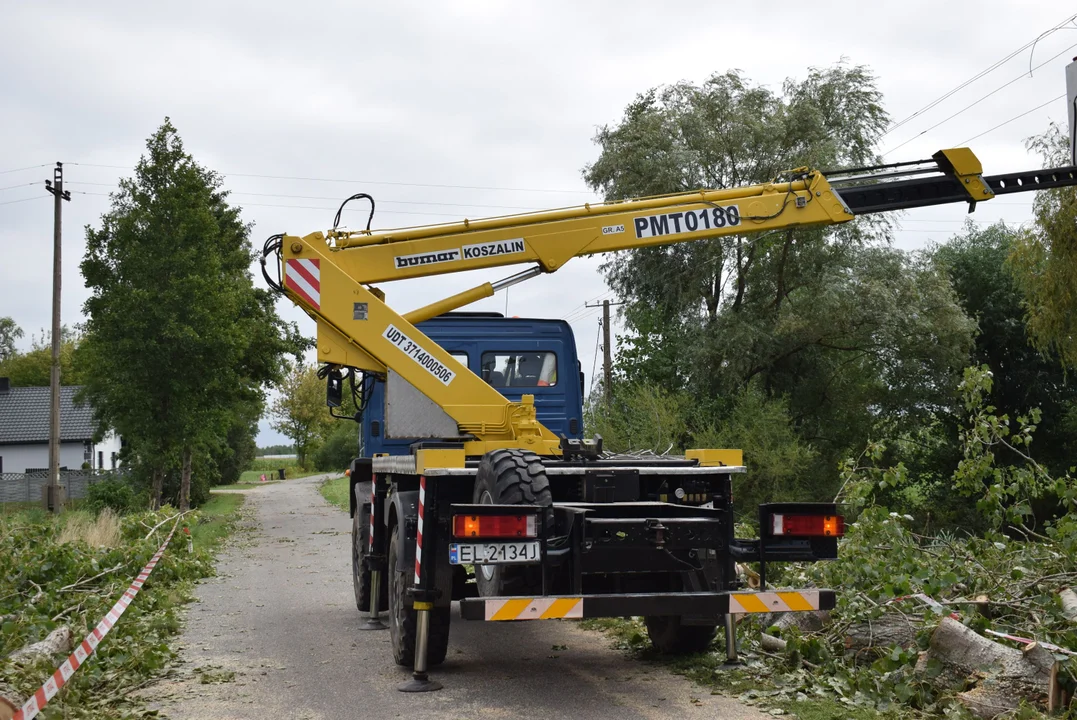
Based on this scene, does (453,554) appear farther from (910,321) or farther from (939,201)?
(910,321)

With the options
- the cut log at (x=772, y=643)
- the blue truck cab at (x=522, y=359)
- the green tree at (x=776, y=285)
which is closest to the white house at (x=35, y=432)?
the green tree at (x=776, y=285)

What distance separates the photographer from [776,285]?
31.6 metres

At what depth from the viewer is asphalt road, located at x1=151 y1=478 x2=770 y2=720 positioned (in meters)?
6.71

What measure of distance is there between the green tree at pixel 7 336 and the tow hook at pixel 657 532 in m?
114

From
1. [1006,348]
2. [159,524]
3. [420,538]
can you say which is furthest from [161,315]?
[1006,348]

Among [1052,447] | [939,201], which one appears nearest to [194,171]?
[939,201]

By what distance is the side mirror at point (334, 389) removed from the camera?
9.54m

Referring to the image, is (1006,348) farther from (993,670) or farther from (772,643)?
(993,670)

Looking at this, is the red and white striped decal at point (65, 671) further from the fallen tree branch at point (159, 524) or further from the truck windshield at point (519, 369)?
the fallen tree branch at point (159, 524)

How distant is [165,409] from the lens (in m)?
26.2

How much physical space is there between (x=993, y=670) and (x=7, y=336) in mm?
118116

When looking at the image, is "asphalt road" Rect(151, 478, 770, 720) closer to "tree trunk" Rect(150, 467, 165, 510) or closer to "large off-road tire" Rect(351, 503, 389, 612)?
"large off-road tire" Rect(351, 503, 389, 612)

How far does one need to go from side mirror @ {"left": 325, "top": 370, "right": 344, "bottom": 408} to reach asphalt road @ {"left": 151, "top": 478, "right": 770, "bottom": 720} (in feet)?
7.02

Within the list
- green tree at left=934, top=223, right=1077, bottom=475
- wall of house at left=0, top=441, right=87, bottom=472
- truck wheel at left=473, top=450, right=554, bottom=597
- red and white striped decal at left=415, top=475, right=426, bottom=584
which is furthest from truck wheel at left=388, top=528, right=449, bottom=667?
wall of house at left=0, top=441, right=87, bottom=472
